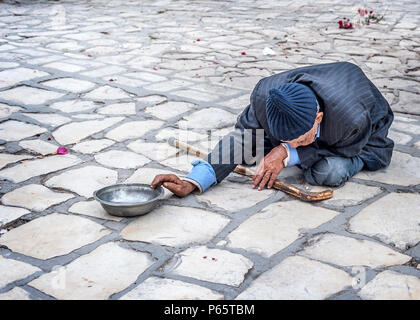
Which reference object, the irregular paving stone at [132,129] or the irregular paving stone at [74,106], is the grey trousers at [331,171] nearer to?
the irregular paving stone at [132,129]

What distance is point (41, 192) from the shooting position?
3361mm

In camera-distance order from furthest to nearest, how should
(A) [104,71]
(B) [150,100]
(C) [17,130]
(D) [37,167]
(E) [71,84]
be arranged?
(A) [104,71] < (E) [71,84] < (B) [150,100] < (C) [17,130] < (D) [37,167]

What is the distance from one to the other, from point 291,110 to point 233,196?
2.25 ft

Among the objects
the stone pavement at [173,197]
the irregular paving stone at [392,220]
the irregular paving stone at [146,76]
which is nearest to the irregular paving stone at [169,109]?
the stone pavement at [173,197]

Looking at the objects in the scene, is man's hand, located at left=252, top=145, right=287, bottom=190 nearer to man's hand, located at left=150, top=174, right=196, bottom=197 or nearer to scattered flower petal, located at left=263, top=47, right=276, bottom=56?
man's hand, located at left=150, top=174, right=196, bottom=197

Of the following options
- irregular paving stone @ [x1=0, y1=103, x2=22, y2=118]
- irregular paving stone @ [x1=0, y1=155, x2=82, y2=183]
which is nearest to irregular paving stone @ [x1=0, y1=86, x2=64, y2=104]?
irregular paving stone @ [x1=0, y1=103, x2=22, y2=118]

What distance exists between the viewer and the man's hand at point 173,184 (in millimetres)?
3146

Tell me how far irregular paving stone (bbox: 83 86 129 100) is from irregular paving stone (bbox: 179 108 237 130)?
0.83 m

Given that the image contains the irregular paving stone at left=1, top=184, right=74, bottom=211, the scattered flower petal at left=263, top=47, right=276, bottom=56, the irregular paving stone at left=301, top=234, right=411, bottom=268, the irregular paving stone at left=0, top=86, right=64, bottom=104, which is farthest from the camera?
the scattered flower petal at left=263, top=47, right=276, bottom=56

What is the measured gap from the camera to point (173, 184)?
3197mm

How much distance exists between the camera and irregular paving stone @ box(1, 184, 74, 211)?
3199mm

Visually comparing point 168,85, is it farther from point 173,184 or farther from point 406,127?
point 173,184

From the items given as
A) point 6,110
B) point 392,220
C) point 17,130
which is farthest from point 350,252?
point 6,110
